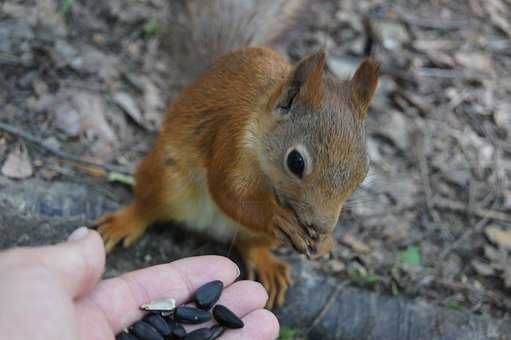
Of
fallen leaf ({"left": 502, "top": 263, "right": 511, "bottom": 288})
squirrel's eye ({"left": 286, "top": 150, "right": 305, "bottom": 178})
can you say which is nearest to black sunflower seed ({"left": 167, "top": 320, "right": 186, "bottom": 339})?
squirrel's eye ({"left": 286, "top": 150, "right": 305, "bottom": 178})

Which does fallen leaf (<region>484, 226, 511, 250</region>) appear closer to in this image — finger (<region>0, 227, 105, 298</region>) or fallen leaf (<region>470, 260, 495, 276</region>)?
fallen leaf (<region>470, 260, 495, 276</region>)

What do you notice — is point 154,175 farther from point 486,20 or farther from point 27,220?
point 486,20

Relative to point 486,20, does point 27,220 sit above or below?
above

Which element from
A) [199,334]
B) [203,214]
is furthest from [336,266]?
[199,334]

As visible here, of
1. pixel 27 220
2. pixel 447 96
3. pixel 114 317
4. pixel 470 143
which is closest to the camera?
pixel 114 317

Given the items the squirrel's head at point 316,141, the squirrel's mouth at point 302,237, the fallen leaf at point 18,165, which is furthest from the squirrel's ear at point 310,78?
the fallen leaf at point 18,165

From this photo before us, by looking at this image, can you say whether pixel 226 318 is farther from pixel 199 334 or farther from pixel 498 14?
pixel 498 14

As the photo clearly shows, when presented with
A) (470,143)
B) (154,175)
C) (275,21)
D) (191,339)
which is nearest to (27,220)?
(154,175)
